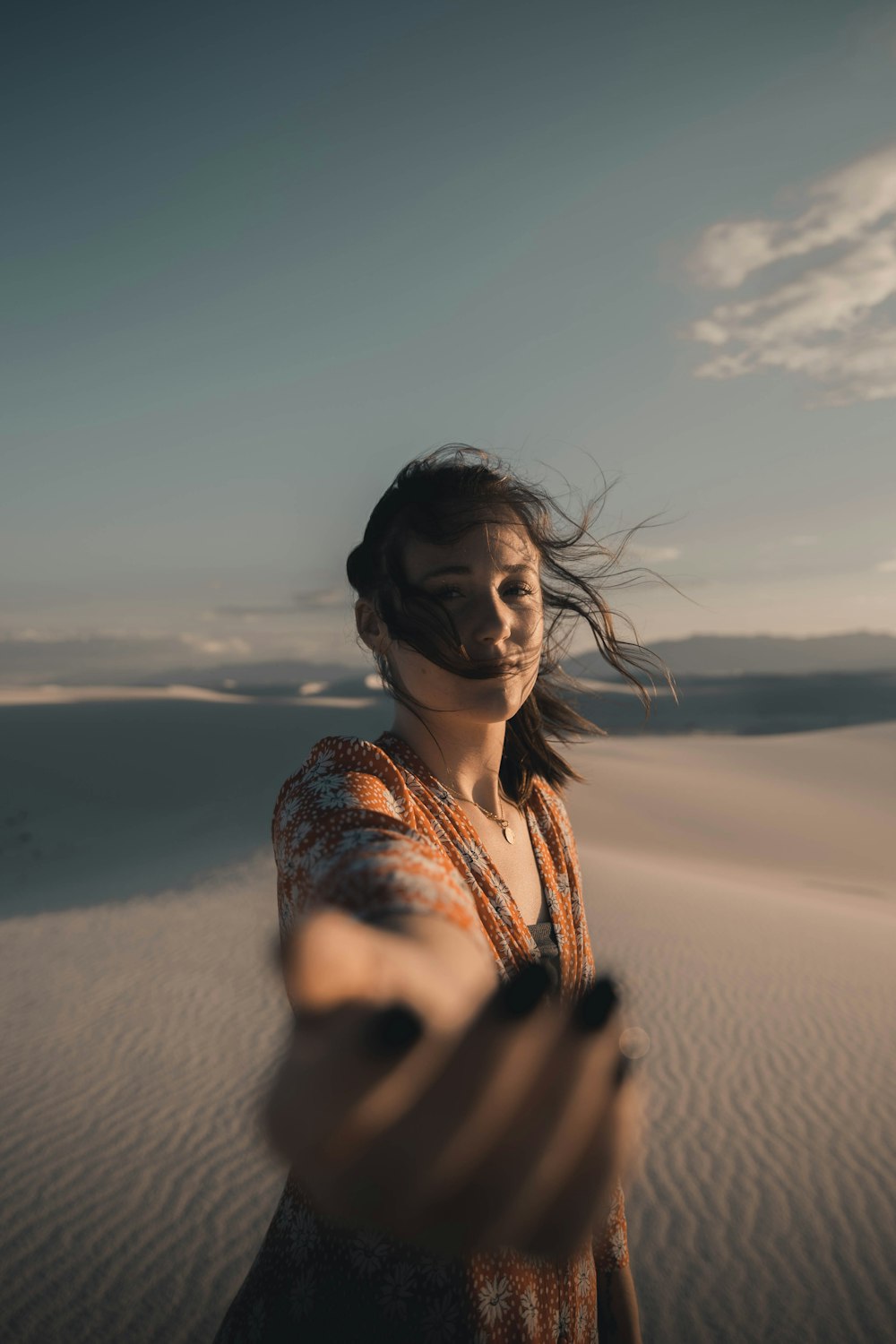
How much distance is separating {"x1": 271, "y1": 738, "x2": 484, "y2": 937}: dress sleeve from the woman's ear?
0.34 metres

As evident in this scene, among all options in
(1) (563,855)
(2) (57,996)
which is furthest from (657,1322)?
(2) (57,996)

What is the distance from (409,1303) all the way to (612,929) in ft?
29.7

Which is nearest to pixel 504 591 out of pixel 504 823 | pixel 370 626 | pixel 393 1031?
pixel 370 626

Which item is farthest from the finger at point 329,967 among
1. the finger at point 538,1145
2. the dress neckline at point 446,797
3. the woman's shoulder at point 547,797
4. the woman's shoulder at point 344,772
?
the woman's shoulder at point 547,797

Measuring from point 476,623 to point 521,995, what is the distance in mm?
982

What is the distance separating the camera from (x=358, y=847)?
0.90 meters

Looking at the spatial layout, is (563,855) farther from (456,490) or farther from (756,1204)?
(756,1204)

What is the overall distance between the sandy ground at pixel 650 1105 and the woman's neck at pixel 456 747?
0.59 meters

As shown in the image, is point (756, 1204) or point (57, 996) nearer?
point (756, 1204)

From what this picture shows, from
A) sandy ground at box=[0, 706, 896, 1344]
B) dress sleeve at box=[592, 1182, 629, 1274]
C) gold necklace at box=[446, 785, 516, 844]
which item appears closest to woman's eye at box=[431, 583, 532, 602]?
gold necklace at box=[446, 785, 516, 844]

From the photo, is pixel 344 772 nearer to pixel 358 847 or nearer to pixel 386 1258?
pixel 358 847

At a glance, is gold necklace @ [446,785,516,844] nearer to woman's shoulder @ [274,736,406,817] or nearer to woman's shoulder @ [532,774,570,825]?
woman's shoulder @ [532,774,570,825]

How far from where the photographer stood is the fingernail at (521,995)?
0.60 meters

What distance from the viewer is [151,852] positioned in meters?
14.8
